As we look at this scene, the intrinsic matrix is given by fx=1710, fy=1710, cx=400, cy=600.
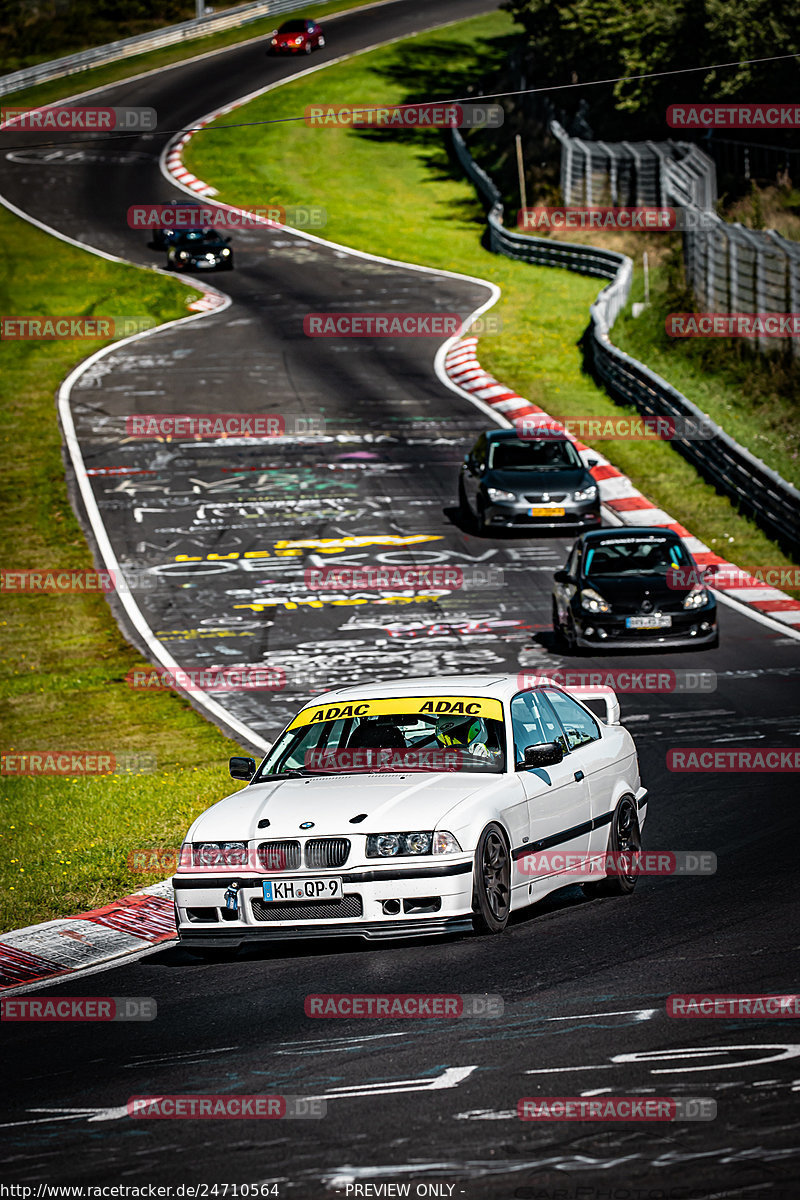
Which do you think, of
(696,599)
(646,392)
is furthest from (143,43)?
(696,599)

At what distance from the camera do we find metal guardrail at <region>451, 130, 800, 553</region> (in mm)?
25312

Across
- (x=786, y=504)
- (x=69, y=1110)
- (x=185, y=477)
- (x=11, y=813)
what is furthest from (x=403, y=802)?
(x=185, y=477)

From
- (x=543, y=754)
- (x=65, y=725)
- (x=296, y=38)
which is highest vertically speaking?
(x=296, y=38)

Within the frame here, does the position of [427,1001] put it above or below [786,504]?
above

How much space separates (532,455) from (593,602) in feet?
23.5

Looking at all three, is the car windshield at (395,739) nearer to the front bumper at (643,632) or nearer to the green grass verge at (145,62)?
the front bumper at (643,632)

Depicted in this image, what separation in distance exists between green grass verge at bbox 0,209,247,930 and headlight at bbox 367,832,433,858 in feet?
9.62

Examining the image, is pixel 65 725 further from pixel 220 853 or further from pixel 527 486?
pixel 527 486

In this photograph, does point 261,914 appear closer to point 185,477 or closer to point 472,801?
point 472,801

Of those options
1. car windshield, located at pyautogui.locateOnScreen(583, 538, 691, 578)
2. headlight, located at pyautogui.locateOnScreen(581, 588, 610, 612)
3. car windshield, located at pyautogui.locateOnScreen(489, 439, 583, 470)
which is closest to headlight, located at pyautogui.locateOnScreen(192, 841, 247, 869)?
headlight, located at pyautogui.locateOnScreen(581, 588, 610, 612)

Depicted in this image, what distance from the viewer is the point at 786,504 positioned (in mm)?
24781

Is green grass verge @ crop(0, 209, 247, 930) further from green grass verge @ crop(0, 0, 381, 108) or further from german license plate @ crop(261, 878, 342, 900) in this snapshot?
green grass verge @ crop(0, 0, 381, 108)

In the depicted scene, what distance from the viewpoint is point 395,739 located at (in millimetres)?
10133

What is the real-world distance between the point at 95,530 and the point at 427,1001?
20.3 metres
